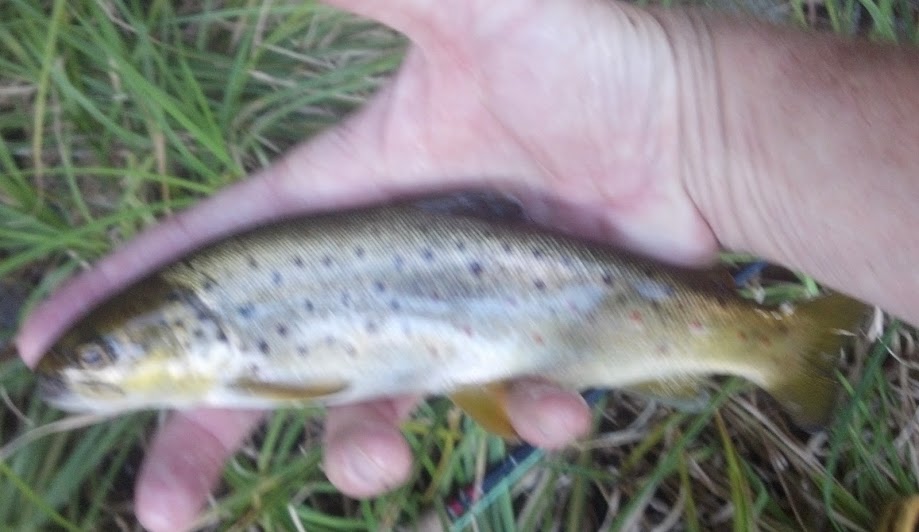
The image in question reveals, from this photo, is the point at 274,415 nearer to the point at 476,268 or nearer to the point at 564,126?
the point at 476,268

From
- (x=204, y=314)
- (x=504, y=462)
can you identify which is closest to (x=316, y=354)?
(x=204, y=314)

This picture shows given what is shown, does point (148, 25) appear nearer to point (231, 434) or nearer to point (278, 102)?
point (278, 102)

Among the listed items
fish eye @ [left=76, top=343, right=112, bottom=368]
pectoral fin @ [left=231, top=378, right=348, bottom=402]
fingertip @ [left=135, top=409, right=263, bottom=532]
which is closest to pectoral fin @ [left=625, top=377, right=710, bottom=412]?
pectoral fin @ [left=231, top=378, right=348, bottom=402]

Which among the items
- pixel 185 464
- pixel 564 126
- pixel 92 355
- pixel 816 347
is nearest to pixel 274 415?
pixel 185 464

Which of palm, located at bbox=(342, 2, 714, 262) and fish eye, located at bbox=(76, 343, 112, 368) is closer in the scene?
fish eye, located at bbox=(76, 343, 112, 368)

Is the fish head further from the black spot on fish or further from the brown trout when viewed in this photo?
the black spot on fish
